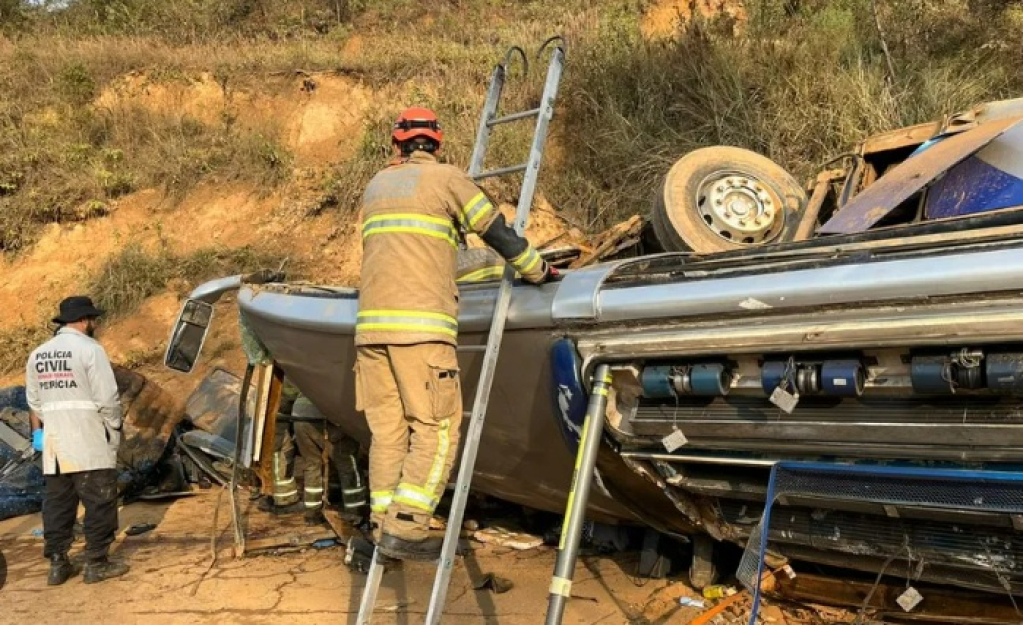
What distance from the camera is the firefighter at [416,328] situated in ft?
9.71

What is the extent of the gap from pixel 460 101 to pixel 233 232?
3223mm

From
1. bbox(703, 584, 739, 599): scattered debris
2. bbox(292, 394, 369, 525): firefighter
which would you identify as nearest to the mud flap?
bbox(703, 584, 739, 599): scattered debris

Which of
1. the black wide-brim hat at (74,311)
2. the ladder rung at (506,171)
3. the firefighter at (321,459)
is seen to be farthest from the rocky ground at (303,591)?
the ladder rung at (506,171)

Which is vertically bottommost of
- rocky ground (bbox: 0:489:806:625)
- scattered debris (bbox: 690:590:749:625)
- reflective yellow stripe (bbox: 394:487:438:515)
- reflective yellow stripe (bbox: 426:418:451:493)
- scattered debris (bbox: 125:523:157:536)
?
scattered debris (bbox: 125:523:157:536)

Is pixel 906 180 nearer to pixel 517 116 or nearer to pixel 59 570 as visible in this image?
pixel 517 116

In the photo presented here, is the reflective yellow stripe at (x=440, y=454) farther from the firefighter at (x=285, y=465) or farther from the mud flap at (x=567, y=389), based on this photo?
the firefighter at (x=285, y=465)

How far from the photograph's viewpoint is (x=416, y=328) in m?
2.98

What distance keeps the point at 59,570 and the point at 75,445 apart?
665 mm

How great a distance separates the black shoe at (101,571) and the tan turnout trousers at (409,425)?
2403 mm

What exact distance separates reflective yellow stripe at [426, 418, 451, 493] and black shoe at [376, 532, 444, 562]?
0.18 meters

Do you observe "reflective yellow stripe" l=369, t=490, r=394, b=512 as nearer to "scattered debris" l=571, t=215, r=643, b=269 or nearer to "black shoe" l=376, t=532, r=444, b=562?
"black shoe" l=376, t=532, r=444, b=562

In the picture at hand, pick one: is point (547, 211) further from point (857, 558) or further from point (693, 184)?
point (857, 558)

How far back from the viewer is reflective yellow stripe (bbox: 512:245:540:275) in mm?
2965

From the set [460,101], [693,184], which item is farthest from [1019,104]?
[460,101]
